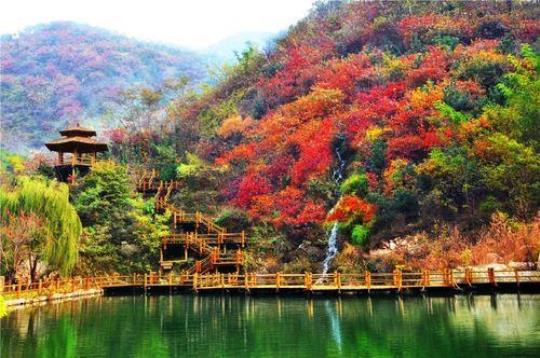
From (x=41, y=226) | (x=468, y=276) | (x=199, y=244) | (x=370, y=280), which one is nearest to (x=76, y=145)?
(x=199, y=244)

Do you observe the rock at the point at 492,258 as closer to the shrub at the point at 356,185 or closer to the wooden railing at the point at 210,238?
the shrub at the point at 356,185

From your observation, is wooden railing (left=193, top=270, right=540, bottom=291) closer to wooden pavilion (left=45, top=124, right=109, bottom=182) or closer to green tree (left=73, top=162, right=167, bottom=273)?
green tree (left=73, top=162, right=167, bottom=273)

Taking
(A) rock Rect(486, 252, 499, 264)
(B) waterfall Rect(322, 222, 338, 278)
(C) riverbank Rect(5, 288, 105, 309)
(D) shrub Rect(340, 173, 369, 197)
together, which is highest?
(D) shrub Rect(340, 173, 369, 197)

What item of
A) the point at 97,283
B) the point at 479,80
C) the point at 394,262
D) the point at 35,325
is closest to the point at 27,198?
the point at 97,283

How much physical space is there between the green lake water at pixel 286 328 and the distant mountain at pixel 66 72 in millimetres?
61611

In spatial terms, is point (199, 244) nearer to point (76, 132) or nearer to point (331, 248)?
point (331, 248)

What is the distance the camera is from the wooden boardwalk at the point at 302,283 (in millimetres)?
23984

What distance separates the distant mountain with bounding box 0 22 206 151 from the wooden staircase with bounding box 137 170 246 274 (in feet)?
161

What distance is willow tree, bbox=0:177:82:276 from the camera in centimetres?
2539

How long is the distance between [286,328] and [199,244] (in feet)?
52.7

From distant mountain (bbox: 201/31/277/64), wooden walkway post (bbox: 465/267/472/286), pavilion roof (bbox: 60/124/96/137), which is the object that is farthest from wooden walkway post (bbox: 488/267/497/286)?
distant mountain (bbox: 201/31/277/64)

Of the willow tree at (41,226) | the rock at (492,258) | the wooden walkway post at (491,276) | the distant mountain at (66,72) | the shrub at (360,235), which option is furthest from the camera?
the distant mountain at (66,72)

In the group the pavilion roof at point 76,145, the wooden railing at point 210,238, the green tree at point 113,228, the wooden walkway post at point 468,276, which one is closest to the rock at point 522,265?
the wooden walkway post at point 468,276

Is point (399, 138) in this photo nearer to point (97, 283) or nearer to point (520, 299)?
point (520, 299)
